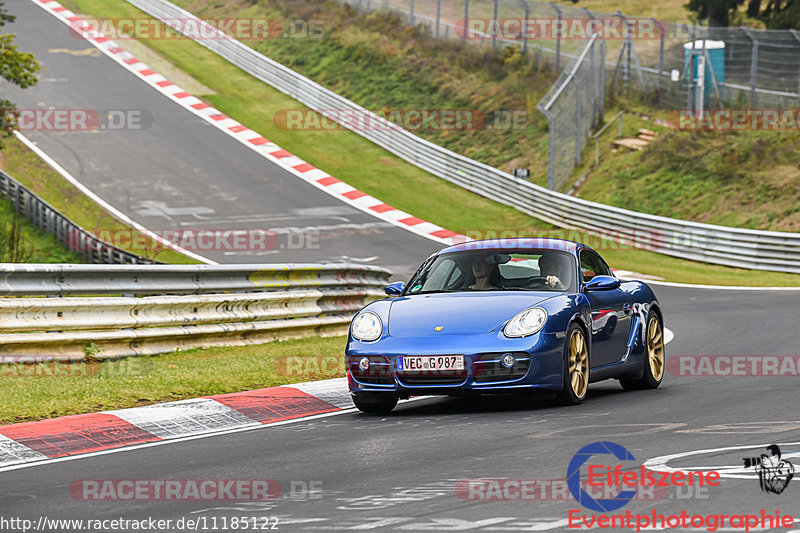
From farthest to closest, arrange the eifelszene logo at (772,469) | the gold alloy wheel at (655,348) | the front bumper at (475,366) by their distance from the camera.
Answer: the gold alloy wheel at (655,348) < the front bumper at (475,366) < the eifelszene logo at (772,469)

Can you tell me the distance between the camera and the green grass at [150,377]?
8.59m

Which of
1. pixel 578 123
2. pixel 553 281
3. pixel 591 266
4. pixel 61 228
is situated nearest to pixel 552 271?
pixel 553 281

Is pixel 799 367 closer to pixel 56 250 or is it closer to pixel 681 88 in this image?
pixel 56 250

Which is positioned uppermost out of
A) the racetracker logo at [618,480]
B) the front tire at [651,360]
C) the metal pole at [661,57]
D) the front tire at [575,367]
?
the metal pole at [661,57]

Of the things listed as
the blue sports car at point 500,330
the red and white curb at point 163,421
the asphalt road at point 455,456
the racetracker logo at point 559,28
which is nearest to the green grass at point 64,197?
the racetracker logo at point 559,28

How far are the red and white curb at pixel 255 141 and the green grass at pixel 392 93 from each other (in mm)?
490

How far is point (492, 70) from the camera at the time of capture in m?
40.8

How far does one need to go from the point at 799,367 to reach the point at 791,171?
19.7 metres

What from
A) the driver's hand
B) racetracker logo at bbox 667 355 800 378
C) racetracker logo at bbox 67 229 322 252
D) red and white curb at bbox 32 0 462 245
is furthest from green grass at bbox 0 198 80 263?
the driver's hand

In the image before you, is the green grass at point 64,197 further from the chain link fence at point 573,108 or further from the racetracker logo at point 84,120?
the chain link fence at point 573,108

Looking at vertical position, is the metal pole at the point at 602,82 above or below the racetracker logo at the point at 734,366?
above

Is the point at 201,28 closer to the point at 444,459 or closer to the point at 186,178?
the point at 186,178

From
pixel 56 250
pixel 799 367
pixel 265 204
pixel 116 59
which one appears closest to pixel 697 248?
pixel 265 204

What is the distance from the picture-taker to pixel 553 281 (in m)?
9.52
